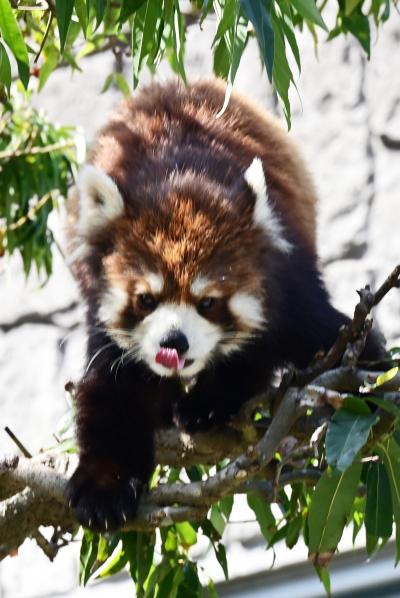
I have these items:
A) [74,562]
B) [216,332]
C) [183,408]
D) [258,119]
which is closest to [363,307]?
[216,332]

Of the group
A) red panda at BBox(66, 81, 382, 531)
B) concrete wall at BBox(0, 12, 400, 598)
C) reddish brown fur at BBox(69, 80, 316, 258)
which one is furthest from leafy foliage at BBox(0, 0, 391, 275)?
concrete wall at BBox(0, 12, 400, 598)

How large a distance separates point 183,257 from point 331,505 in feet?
3.08

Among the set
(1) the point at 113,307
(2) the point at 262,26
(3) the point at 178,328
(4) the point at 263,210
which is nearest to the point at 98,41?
(4) the point at 263,210

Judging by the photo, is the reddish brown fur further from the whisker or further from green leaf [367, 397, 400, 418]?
green leaf [367, 397, 400, 418]

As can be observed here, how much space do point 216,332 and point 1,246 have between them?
1.10m

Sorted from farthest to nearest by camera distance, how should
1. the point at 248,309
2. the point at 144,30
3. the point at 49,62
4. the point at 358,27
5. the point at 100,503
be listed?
1. the point at 49,62
2. the point at 358,27
3. the point at 248,309
4. the point at 100,503
5. the point at 144,30

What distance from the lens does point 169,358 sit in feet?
8.30

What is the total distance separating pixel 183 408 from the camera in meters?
2.93

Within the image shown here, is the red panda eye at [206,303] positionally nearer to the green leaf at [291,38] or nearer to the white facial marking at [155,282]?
the white facial marking at [155,282]

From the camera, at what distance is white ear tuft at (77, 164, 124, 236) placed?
108 inches

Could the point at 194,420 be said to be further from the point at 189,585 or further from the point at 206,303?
the point at 189,585

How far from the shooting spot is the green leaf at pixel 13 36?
1925mm

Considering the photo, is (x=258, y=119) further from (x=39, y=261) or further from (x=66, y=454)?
(x=66, y=454)

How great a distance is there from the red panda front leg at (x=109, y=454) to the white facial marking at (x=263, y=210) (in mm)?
517
